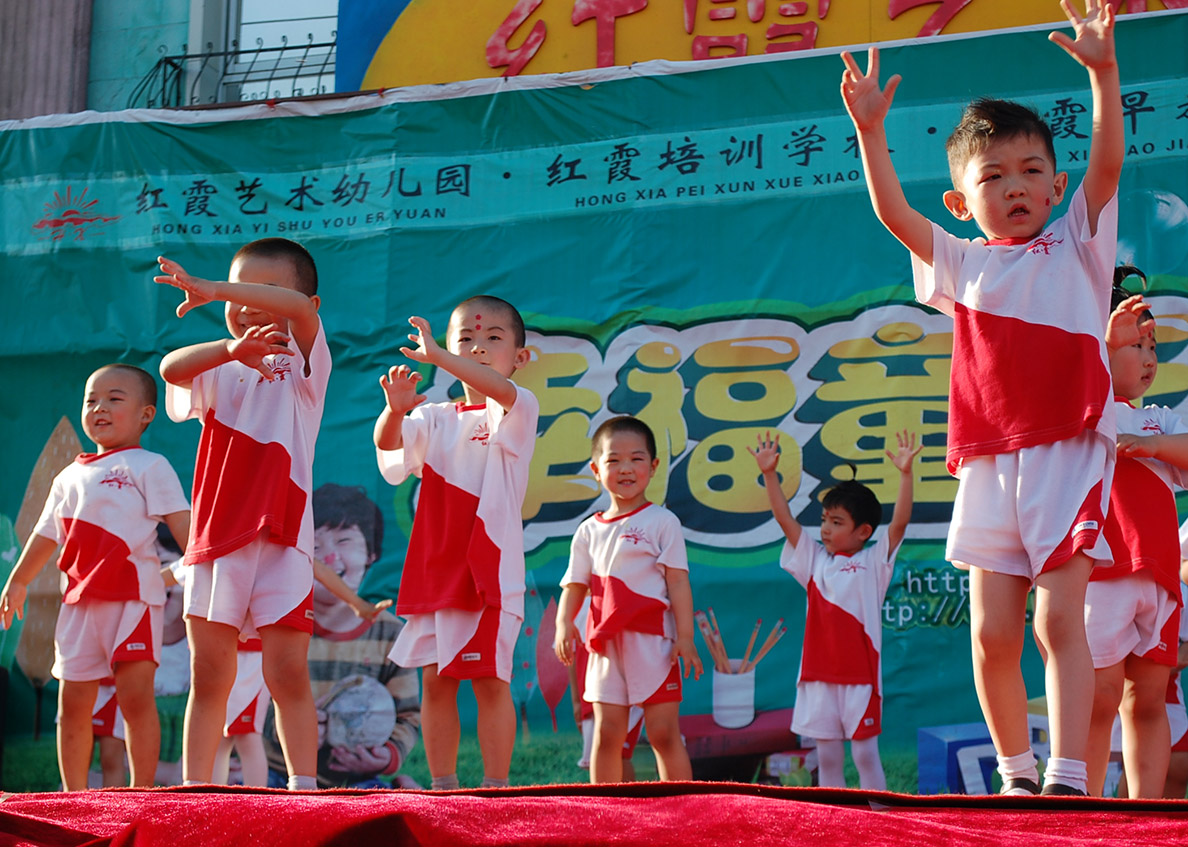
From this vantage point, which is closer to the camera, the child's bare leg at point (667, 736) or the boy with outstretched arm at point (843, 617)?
the child's bare leg at point (667, 736)

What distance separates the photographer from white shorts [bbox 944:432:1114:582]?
225 cm

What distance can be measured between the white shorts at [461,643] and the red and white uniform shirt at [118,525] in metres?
1.15

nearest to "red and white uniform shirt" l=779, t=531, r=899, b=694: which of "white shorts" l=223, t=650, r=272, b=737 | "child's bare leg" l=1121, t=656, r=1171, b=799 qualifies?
"child's bare leg" l=1121, t=656, r=1171, b=799

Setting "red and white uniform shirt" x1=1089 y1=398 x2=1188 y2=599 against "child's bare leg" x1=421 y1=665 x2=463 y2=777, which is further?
"child's bare leg" x1=421 y1=665 x2=463 y2=777

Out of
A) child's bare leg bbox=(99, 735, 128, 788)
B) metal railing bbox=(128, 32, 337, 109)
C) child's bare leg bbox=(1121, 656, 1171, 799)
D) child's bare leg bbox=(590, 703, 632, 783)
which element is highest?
metal railing bbox=(128, 32, 337, 109)

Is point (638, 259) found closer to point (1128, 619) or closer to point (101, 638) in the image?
point (101, 638)

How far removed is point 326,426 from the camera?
5.55 metres

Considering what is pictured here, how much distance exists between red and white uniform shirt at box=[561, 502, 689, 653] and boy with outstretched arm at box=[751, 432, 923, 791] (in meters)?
0.70

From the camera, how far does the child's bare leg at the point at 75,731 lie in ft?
13.3

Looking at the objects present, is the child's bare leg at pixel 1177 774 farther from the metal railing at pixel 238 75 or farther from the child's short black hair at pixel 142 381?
the metal railing at pixel 238 75

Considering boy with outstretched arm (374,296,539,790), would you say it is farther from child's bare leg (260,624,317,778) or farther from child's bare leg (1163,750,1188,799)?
child's bare leg (1163,750,1188,799)

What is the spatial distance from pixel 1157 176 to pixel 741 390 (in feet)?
5.92

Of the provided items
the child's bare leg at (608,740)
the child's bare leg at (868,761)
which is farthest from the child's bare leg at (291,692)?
the child's bare leg at (868,761)

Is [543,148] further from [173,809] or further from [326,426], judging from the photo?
[173,809]
